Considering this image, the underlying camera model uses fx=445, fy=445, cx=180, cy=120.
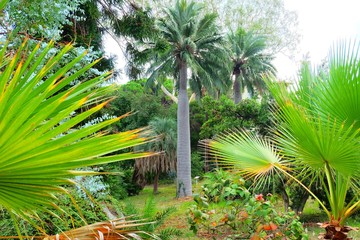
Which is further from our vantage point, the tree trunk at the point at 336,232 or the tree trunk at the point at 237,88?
the tree trunk at the point at 237,88

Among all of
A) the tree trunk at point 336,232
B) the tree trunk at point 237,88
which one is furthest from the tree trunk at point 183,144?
the tree trunk at point 336,232

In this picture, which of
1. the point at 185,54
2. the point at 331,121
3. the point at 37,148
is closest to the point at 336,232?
the point at 331,121

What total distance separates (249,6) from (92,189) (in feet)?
89.8

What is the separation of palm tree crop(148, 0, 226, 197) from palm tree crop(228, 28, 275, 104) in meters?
3.37

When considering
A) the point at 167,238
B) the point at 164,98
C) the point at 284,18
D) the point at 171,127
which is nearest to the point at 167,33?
the point at 171,127

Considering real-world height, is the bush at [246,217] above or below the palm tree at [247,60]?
below

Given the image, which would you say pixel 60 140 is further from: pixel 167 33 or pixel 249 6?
pixel 249 6

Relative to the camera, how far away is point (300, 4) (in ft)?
102

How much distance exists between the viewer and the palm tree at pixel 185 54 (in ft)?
69.2

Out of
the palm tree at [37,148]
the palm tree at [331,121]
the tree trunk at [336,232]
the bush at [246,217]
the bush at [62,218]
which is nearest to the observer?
the palm tree at [37,148]

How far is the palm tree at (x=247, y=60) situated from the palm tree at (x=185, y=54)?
3375 mm

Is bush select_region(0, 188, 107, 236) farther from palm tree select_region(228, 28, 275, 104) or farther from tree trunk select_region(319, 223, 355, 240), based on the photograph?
palm tree select_region(228, 28, 275, 104)

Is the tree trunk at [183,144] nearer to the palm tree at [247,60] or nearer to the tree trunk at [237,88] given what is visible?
the palm tree at [247,60]

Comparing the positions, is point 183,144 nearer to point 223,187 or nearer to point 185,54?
point 185,54
